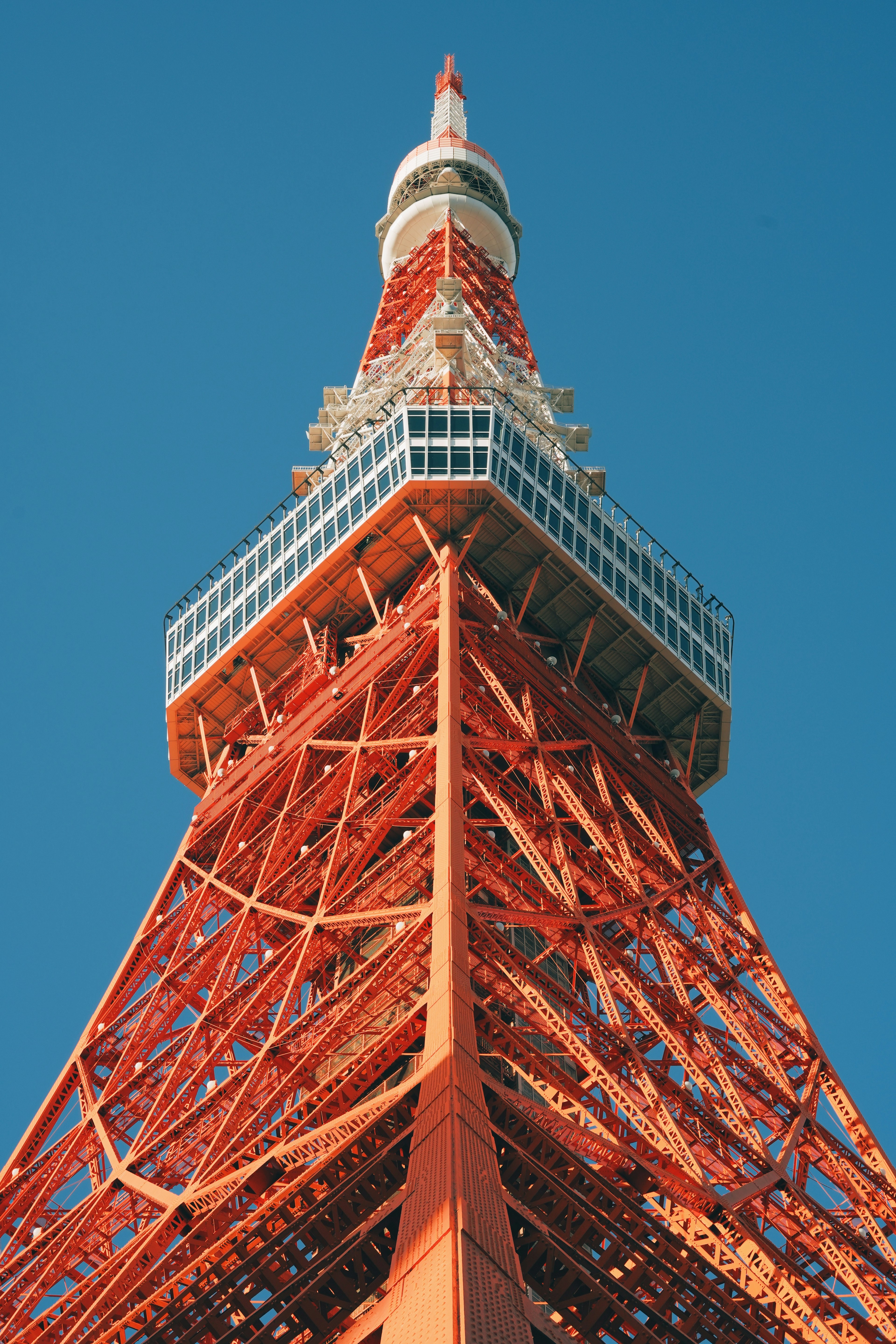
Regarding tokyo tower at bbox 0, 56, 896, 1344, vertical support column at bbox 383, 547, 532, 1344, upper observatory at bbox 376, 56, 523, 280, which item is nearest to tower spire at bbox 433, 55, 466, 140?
upper observatory at bbox 376, 56, 523, 280

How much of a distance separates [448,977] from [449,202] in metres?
54.0

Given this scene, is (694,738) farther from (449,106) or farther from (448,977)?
(449,106)

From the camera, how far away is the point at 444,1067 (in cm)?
2255

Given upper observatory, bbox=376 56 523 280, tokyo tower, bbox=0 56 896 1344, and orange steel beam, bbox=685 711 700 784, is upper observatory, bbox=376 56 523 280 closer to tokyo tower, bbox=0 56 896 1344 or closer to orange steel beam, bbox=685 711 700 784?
tokyo tower, bbox=0 56 896 1344

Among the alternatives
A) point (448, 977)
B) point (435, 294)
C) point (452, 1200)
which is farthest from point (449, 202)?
point (452, 1200)

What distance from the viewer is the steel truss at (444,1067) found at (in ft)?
67.0

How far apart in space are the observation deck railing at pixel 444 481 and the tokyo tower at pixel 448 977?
5.6 inches

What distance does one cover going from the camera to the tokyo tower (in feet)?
69.5

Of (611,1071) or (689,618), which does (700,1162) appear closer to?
(611,1071)

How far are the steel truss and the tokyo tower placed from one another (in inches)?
3.1

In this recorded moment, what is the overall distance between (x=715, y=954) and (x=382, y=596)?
14136 millimetres

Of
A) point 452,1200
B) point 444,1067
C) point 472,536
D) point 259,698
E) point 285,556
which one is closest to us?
point 452,1200

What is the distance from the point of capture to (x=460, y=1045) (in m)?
23.2

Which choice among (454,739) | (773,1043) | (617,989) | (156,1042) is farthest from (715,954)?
(156,1042)
